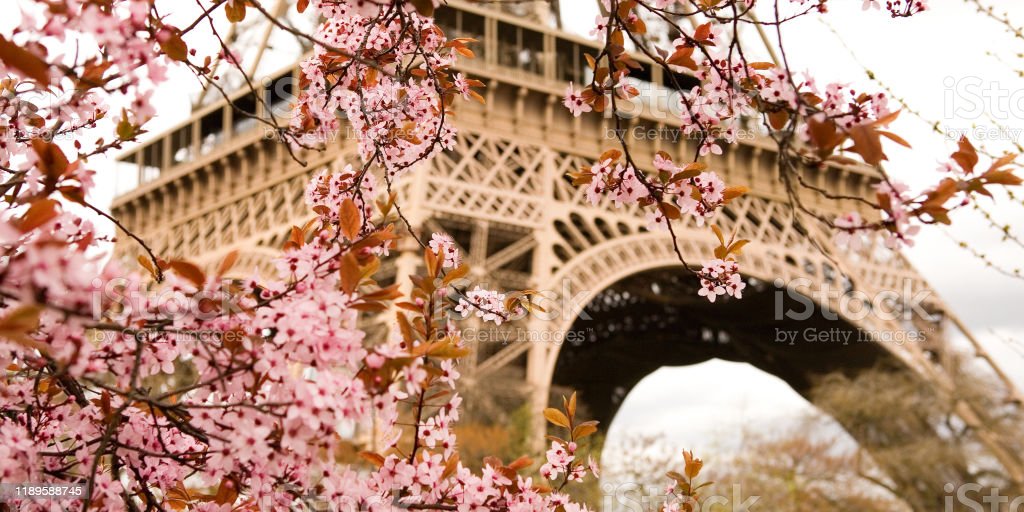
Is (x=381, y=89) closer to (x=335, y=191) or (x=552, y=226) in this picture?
(x=335, y=191)

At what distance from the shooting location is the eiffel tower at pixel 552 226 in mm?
14055

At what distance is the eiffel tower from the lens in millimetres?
14055

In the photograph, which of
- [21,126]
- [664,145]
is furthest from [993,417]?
[21,126]

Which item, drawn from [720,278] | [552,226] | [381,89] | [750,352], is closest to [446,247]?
[381,89]

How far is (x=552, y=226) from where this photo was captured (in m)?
14.6

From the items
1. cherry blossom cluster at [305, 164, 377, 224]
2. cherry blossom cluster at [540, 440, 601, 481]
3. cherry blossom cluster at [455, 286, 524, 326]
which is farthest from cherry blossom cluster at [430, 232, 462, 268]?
cherry blossom cluster at [540, 440, 601, 481]

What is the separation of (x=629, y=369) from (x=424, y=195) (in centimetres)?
1329

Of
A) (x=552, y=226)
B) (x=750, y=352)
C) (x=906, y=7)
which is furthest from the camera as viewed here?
(x=750, y=352)

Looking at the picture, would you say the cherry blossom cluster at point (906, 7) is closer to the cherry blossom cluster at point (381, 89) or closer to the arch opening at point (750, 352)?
the cherry blossom cluster at point (381, 89)

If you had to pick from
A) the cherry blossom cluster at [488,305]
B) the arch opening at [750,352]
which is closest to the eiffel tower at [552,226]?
the arch opening at [750,352]

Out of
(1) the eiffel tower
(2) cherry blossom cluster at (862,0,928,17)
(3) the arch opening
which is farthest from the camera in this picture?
(3) the arch opening

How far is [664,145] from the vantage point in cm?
1798

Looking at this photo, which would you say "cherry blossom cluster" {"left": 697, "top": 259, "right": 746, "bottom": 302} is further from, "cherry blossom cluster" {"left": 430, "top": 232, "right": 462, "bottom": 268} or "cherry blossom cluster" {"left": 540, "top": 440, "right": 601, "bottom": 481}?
"cherry blossom cluster" {"left": 430, "top": 232, "right": 462, "bottom": 268}

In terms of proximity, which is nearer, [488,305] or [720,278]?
[720,278]
